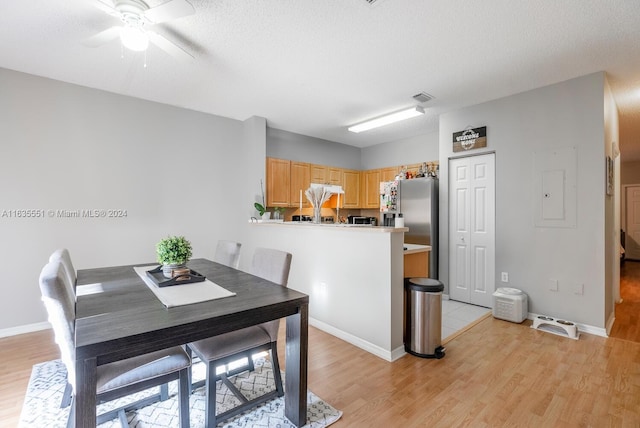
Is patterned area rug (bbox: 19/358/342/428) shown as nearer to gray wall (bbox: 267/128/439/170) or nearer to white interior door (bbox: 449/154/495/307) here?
white interior door (bbox: 449/154/495/307)

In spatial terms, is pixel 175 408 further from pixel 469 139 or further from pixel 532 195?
pixel 469 139

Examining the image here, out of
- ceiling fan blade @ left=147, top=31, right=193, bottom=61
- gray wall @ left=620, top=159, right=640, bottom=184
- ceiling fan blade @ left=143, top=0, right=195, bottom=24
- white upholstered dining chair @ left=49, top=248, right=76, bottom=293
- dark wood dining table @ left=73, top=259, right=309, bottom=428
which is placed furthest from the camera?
gray wall @ left=620, top=159, right=640, bottom=184

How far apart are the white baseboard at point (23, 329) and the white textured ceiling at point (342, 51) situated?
2.70 meters

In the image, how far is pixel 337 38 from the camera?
247 cm

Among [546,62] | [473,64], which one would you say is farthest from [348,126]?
[546,62]

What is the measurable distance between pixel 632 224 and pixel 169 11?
11.4 meters

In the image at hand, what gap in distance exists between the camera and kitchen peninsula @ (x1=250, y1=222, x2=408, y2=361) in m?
2.55

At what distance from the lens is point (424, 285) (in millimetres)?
2629

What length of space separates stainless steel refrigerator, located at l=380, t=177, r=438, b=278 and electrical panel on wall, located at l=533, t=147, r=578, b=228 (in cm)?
126

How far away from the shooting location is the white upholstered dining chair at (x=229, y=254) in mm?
2760

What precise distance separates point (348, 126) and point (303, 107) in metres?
1.15

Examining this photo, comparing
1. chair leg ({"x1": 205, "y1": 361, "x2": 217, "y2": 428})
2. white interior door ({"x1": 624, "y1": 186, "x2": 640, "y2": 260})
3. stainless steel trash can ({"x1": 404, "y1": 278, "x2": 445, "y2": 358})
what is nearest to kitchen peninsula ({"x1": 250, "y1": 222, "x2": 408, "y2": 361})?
stainless steel trash can ({"x1": 404, "y1": 278, "x2": 445, "y2": 358})

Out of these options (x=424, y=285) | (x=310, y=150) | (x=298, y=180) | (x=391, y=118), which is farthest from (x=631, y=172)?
(x=424, y=285)

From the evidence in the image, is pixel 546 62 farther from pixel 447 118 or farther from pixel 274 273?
pixel 274 273
